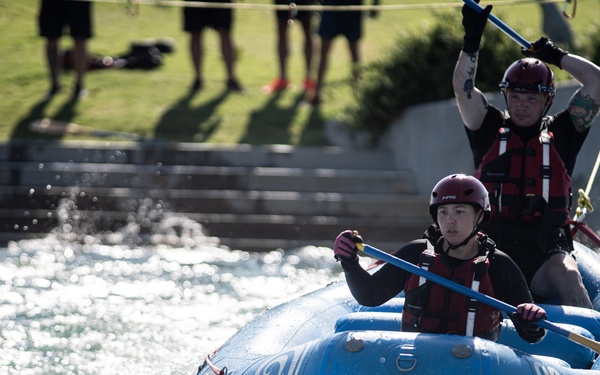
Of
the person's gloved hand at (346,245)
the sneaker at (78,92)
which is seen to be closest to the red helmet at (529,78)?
the person's gloved hand at (346,245)

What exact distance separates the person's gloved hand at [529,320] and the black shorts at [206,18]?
785cm

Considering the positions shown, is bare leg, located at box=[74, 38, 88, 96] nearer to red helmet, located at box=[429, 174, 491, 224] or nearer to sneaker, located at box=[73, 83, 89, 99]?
sneaker, located at box=[73, 83, 89, 99]

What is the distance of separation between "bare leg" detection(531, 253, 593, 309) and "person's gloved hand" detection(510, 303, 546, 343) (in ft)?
3.57

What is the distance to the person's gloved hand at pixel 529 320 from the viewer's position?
14.1ft

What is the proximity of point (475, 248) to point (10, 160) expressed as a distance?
22.4ft

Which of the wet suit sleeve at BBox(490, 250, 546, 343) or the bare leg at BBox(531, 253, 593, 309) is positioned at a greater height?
the wet suit sleeve at BBox(490, 250, 546, 343)

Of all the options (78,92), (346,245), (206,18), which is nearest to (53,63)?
(78,92)

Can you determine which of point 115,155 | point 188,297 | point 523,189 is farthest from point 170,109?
point 523,189

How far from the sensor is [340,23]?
37.7ft

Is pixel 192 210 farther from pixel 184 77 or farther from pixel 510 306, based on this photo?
pixel 510 306

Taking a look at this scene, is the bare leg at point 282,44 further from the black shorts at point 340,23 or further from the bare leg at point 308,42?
the black shorts at point 340,23

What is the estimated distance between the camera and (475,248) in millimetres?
4672

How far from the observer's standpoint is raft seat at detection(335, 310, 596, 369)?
4.87m

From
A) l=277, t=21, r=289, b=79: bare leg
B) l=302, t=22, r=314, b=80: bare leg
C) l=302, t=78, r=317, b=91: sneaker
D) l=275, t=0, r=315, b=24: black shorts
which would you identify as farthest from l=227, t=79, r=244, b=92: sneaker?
l=275, t=0, r=315, b=24: black shorts
